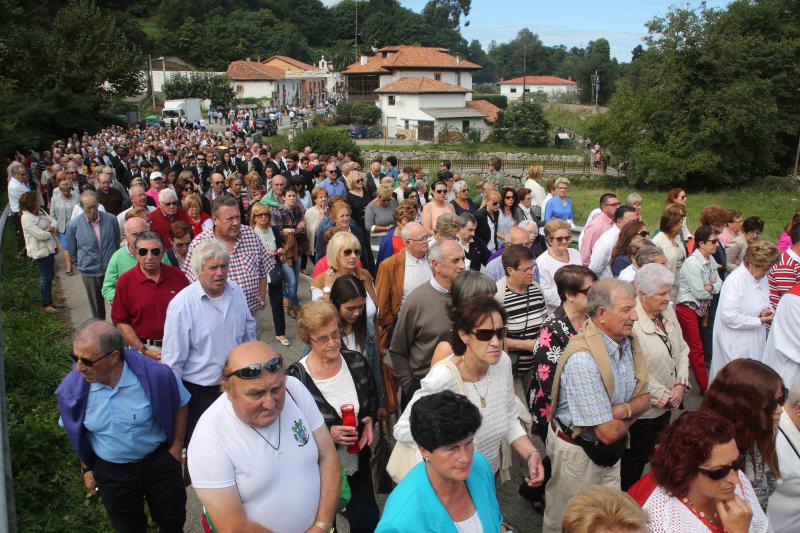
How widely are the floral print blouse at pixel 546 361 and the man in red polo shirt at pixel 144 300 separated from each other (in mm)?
2681

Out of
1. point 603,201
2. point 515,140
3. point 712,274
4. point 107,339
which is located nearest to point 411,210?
point 603,201

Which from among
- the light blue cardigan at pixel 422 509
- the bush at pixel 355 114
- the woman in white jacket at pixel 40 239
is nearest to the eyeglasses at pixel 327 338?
the light blue cardigan at pixel 422 509

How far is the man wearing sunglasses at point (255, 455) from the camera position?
2580 mm

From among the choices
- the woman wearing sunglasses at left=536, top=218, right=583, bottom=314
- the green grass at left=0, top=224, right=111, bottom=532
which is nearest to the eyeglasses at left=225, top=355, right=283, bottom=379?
the green grass at left=0, top=224, right=111, bottom=532

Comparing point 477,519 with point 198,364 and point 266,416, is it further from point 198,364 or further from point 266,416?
point 198,364

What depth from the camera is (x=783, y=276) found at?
5.46m

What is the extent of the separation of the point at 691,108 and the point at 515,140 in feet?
94.4

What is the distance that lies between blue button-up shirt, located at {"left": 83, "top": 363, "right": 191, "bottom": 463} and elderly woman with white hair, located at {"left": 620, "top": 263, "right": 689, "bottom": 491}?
117 inches

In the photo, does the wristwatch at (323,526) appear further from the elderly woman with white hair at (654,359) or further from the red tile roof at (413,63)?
the red tile roof at (413,63)

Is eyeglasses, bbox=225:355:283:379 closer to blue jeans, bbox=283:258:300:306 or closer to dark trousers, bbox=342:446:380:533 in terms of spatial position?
dark trousers, bbox=342:446:380:533

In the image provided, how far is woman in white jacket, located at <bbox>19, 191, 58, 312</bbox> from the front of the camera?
9.00 meters

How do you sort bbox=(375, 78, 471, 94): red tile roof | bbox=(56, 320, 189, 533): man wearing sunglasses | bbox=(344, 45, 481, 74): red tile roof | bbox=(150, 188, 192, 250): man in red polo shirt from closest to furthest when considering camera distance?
1. bbox=(56, 320, 189, 533): man wearing sunglasses
2. bbox=(150, 188, 192, 250): man in red polo shirt
3. bbox=(375, 78, 471, 94): red tile roof
4. bbox=(344, 45, 481, 74): red tile roof

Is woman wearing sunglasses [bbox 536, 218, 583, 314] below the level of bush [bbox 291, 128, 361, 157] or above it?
below

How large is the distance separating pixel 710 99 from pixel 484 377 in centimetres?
3233
